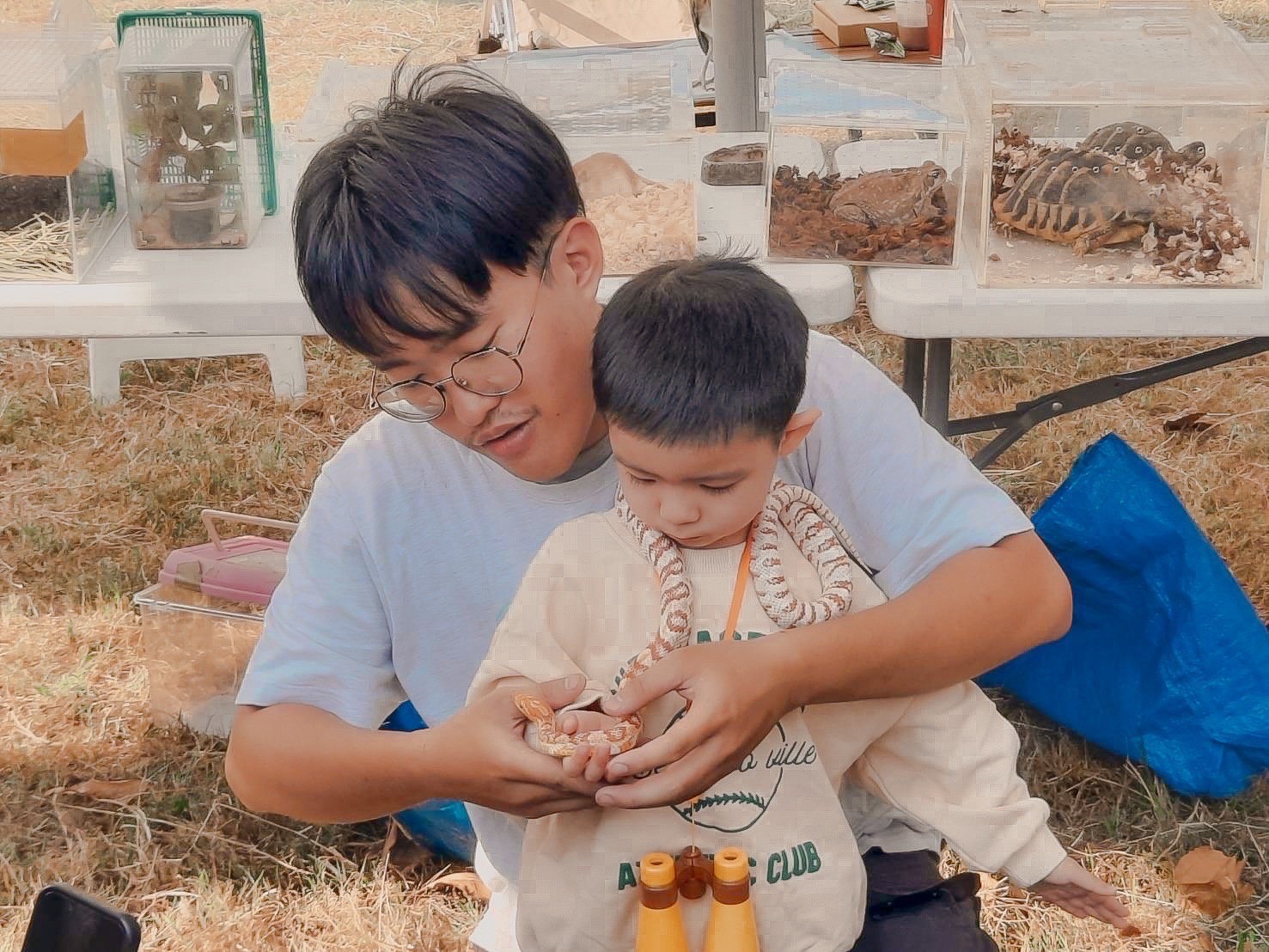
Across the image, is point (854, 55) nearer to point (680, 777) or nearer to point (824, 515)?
point (824, 515)

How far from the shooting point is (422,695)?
4.77 feet

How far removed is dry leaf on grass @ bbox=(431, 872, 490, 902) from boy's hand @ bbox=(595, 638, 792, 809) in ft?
3.71

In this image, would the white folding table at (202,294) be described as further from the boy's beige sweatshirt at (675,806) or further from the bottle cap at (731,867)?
the bottle cap at (731,867)

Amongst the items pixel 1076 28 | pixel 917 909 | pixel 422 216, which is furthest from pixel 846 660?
pixel 1076 28

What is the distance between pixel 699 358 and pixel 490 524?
0.33m

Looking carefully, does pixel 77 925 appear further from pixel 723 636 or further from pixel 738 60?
pixel 738 60

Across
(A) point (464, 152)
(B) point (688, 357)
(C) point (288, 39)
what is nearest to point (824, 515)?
(B) point (688, 357)

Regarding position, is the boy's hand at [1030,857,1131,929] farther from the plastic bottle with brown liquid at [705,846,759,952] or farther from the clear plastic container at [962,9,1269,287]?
the clear plastic container at [962,9,1269,287]

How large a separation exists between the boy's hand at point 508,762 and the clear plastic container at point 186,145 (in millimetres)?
1236

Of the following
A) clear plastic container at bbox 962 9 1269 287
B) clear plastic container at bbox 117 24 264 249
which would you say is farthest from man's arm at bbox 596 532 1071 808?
clear plastic container at bbox 117 24 264 249

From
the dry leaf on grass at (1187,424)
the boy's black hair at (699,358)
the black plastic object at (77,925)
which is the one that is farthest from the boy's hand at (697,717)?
the dry leaf on grass at (1187,424)

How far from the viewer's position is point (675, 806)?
126 cm

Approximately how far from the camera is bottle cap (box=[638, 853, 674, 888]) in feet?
3.90

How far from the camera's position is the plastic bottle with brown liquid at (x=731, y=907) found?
119 cm
